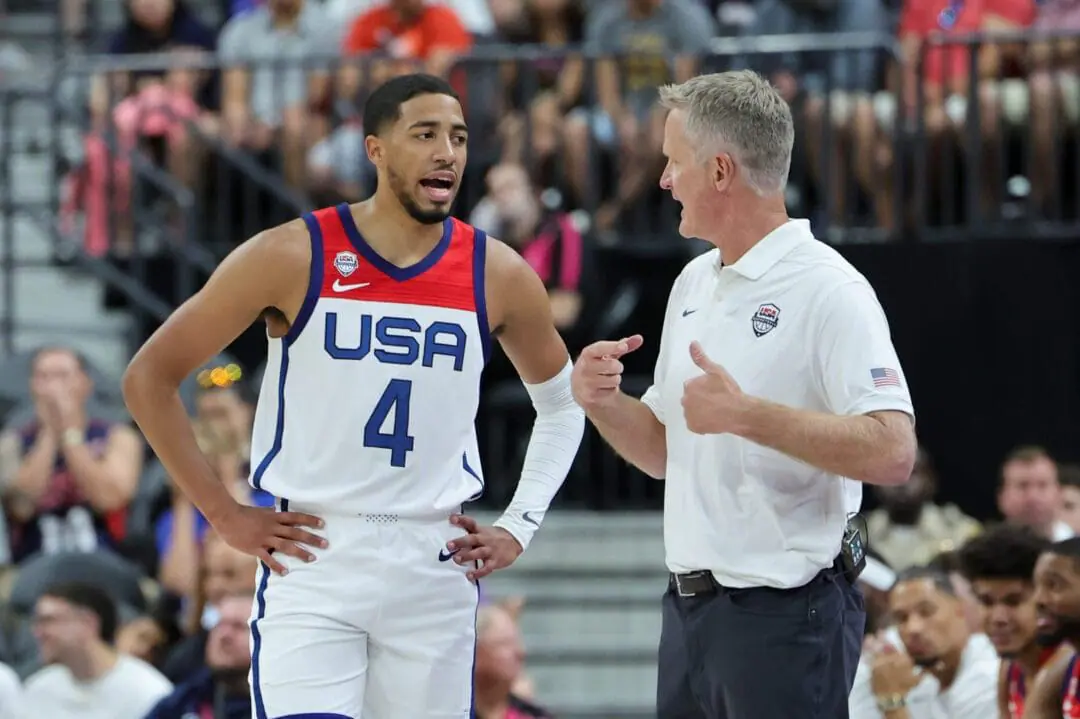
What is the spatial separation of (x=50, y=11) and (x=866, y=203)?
6.41 m

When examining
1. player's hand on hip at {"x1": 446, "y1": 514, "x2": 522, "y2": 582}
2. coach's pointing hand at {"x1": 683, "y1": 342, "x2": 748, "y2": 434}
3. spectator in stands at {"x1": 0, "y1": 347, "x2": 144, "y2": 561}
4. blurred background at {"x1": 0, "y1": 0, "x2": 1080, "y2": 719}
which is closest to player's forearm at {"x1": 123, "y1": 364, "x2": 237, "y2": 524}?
player's hand on hip at {"x1": 446, "y1": 514, "x2": 522, "y2": 582}

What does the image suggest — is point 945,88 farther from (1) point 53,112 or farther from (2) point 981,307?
(1) point 53,112

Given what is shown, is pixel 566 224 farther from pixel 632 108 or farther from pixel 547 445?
pixel 547 445

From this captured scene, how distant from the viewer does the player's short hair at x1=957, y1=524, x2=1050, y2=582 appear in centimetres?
691

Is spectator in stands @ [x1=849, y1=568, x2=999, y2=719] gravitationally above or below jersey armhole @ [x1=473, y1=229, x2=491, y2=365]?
below

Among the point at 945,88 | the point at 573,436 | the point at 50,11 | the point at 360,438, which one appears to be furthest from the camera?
the point at 50,11

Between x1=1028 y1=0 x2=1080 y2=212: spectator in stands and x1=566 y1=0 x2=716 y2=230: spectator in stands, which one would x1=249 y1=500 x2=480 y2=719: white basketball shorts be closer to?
x1=566 y1=0 x2=716 y2=230: spectator in stands

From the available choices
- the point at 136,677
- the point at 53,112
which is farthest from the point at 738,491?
the point at 53,112

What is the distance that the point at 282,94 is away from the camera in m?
12.1

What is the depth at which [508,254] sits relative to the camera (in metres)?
5.58

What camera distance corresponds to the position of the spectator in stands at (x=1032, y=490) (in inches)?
368

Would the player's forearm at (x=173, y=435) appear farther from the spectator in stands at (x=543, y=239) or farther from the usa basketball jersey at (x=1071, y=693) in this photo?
the spectator in stands at (x=543, y=239)

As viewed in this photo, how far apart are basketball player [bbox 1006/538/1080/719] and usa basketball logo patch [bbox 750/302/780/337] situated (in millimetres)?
1983

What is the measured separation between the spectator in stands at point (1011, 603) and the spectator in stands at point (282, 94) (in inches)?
234
